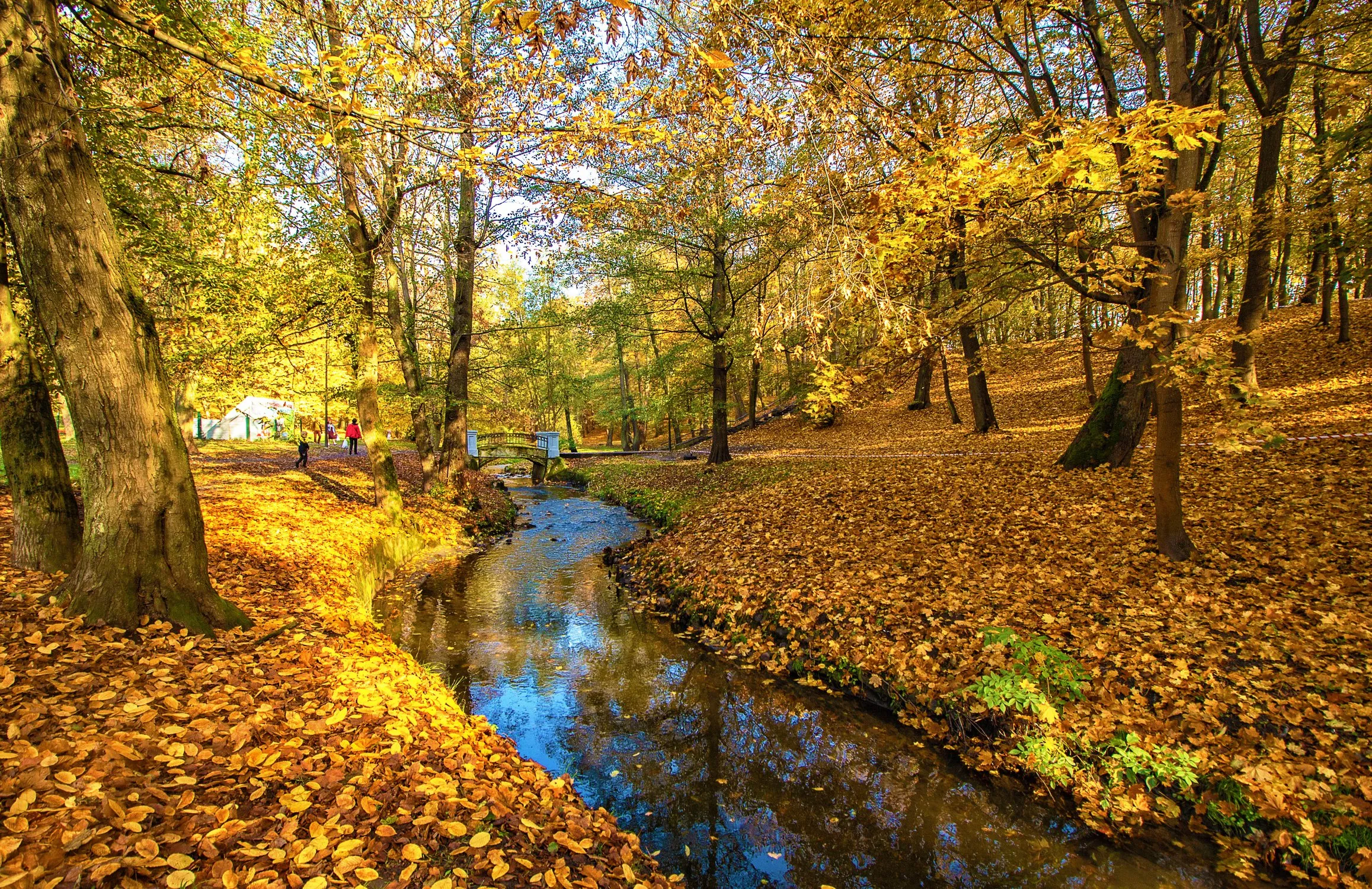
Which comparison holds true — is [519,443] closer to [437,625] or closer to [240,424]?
[240,424]

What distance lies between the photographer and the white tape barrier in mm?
8438

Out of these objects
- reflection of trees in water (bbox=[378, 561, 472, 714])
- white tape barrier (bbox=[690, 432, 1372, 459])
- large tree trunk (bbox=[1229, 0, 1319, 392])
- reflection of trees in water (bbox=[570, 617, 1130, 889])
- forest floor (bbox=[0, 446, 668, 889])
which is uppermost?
large tree trunk (bbox=[1229, 0, 1319, 392])

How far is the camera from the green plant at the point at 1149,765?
409cm

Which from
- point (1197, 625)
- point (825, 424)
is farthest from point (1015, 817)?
point (825, 424)

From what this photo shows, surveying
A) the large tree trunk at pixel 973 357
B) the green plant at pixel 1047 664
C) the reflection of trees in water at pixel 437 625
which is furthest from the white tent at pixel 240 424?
the green plant at pixel 1047 664

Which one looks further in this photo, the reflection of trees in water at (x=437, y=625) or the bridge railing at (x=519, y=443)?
the bridge railing at (x=519, y=443)

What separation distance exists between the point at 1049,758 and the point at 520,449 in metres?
22.9

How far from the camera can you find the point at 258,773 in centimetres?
294

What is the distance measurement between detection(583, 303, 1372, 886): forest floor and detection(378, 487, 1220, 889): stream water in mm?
402

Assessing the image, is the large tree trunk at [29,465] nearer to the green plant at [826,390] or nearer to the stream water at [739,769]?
the stream water at [739,769]

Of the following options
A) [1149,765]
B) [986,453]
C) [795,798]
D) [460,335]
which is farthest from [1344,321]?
[460,335]

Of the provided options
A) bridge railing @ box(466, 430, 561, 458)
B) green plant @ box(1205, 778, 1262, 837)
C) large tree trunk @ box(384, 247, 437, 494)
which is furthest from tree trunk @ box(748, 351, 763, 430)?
green plant @ box(1205, 778, 1262, 837)

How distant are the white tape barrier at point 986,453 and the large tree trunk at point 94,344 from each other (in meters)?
9.20

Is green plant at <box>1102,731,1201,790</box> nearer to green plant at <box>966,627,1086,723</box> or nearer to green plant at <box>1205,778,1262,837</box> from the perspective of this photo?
green plant at <box>1205,778,1262,837</box>
